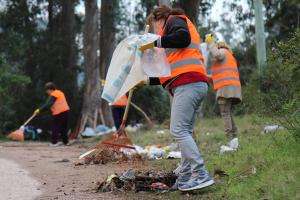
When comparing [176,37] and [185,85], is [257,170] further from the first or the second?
[176,37]

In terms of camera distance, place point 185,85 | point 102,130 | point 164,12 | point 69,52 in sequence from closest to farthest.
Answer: point 185,85 < point 164,12 < point 102,130 < point 69,52

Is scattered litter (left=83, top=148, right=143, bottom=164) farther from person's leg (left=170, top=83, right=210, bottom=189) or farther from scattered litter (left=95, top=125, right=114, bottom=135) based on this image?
scattered litter (left=95, top=125, right=114, bottom=135)

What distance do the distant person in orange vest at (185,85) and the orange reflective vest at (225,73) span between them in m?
3.37

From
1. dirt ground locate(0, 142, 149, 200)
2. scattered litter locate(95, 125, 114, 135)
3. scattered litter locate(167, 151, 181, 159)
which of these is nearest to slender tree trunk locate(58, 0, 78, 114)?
scattered litter locate(95, 125, 114, 135)

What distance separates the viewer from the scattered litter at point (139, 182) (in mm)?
6797

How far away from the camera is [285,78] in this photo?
7.76 metres

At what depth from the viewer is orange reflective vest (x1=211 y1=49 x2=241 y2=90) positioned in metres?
9.85

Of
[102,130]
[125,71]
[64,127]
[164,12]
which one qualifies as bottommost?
[102,130]

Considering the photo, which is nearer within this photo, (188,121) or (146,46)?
(188,121)

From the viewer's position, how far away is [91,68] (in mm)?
21469

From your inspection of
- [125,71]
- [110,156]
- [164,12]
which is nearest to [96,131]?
[110,156]

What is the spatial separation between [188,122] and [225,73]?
3734 mm

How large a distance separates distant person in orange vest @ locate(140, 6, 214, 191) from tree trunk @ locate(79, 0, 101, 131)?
14.7 meters

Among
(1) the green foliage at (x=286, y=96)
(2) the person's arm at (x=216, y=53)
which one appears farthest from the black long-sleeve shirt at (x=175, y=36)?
(2) the person's arm at (x=216, y=53)
